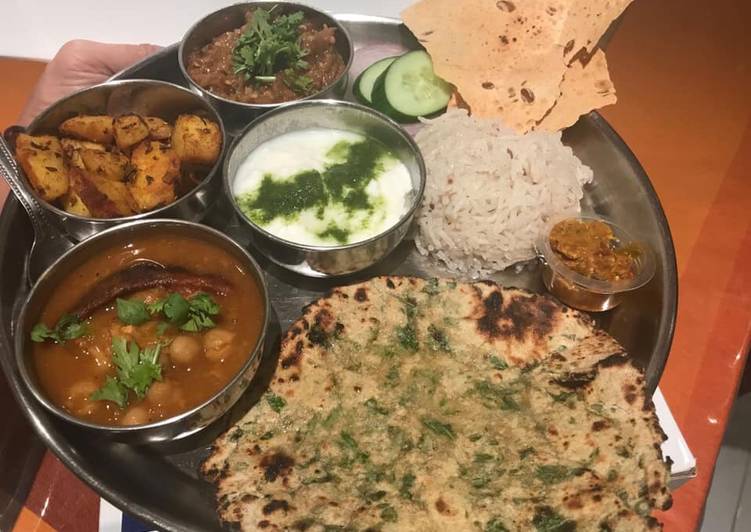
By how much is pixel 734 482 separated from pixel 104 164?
4265 mm

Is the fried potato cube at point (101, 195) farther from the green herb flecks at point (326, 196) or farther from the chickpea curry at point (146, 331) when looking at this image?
the green herb flecks at point (326, 196)

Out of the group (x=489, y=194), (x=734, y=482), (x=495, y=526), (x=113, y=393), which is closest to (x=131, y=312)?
(x=113, y=393)

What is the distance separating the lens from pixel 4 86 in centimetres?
437

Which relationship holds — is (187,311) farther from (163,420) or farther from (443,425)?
(443,425)

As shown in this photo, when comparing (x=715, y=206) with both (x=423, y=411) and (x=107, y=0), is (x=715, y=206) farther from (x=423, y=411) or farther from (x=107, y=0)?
(x=107, y=0)

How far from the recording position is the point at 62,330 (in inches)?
93.4

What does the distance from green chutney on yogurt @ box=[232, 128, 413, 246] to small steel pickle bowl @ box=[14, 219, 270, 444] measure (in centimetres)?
40

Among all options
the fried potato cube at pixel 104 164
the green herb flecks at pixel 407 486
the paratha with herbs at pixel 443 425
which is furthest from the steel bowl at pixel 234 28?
the green herb flecks at pixel 407 486

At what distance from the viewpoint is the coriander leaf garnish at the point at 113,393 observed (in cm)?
221

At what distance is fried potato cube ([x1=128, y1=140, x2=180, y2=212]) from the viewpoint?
283cm

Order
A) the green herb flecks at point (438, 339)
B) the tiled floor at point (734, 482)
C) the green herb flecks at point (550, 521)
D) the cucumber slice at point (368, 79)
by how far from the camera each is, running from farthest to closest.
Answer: the tiled floor at point (734, 482)
the cucumber slice at point (368, 79)
the green herb flecks at point (438, 339)
the green herb flecks at point (550, 521)

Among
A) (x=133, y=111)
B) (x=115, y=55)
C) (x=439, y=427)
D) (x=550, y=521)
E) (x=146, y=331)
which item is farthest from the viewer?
(x=115, y=55)

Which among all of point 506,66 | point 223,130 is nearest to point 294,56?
point 223,130

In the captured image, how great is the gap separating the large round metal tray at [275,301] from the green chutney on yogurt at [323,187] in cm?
25
